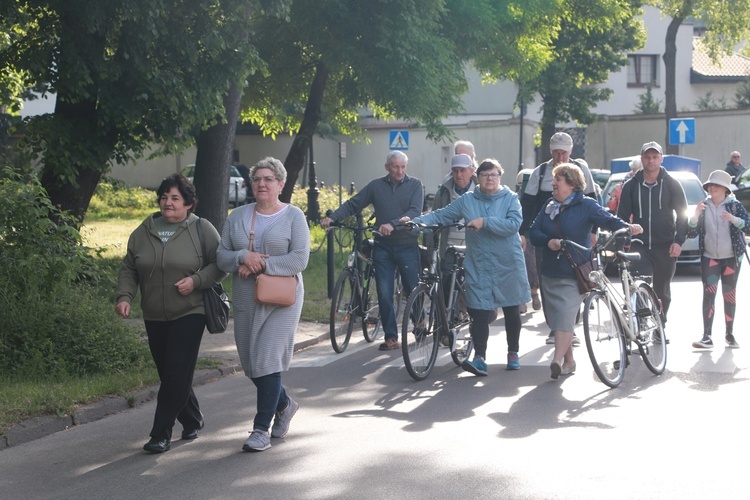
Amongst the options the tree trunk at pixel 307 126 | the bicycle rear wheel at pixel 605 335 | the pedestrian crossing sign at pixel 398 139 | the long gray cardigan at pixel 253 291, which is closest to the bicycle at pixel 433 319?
the bicycle rear wheel at pixel 605 335

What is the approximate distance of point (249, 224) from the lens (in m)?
7.07

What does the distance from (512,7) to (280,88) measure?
5102 mm

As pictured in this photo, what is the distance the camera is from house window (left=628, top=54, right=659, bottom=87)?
63375 millimetres

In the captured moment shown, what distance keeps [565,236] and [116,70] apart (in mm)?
6231

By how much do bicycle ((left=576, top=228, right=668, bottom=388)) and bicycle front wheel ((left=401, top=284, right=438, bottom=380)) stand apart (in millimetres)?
1251

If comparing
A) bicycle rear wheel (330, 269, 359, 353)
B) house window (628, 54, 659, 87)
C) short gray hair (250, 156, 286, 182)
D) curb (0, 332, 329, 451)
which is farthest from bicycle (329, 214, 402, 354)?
house window (628, 54, 659, 87)

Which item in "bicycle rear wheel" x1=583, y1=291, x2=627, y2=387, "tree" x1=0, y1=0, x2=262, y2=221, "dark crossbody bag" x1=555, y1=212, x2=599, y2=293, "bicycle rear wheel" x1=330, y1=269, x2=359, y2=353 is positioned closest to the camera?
"bicycle rear wheel" x1=583, y1=291, x2=627, y2=387

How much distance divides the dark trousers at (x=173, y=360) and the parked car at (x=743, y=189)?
28222 millimetres

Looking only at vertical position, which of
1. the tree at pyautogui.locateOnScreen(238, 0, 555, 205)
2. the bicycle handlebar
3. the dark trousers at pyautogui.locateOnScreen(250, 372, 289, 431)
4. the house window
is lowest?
the dark trousers at pyautogui.locateOnScreen(250, 372, 289, 431)

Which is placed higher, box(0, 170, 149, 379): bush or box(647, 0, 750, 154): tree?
box(647, 0, 750, 154): tree

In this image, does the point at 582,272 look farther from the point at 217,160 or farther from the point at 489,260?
the point at 217,160

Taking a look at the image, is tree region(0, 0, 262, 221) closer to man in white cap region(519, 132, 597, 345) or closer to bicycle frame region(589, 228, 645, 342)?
man in white cap region(519, 132, 597, 345)

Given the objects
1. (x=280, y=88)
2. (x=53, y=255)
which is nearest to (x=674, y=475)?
(x=53, y=255)

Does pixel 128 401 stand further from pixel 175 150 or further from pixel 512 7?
pixel 512 7
